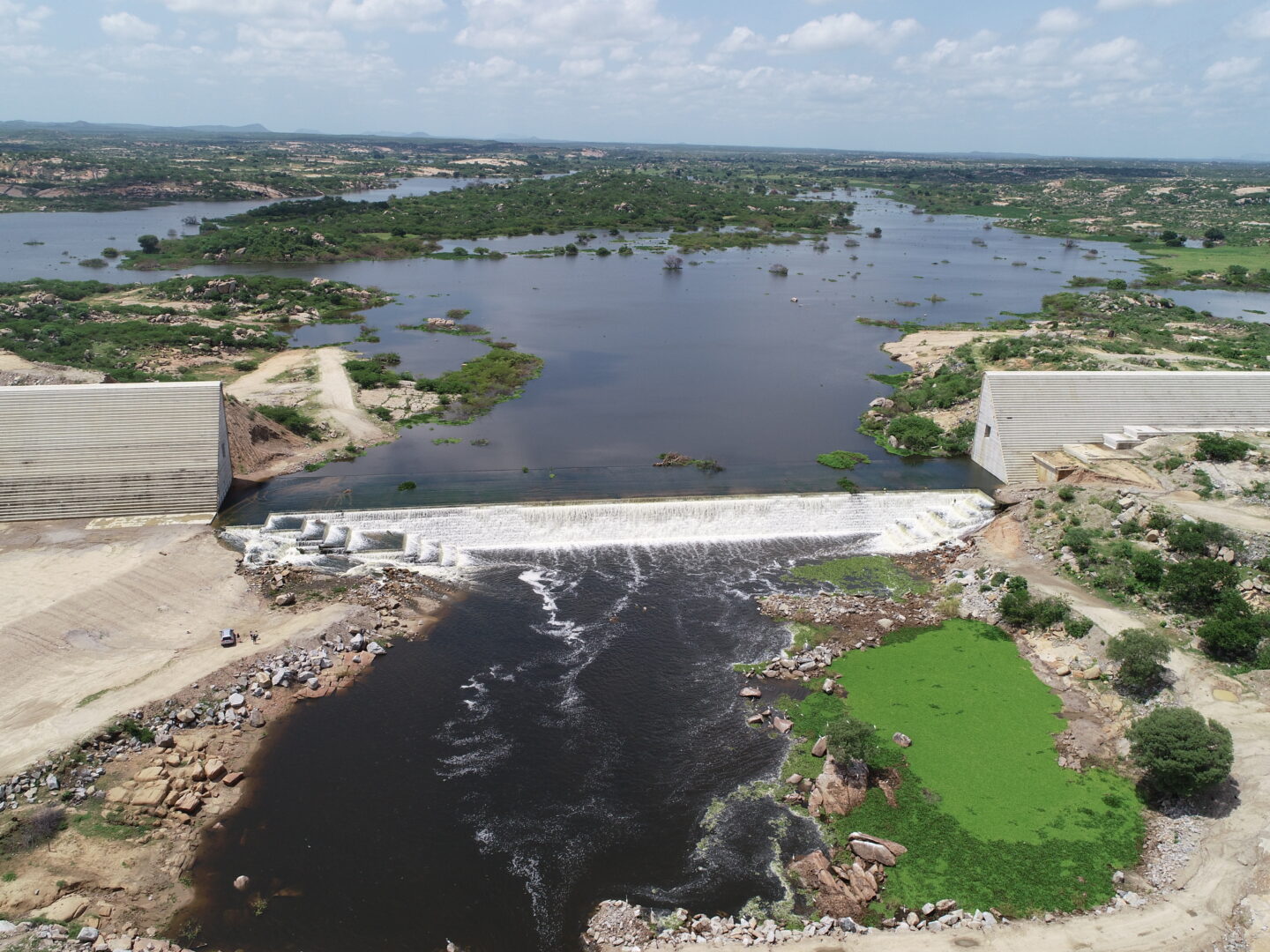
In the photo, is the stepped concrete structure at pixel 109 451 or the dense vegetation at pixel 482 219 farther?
the dense vegetation at pixel 482 219

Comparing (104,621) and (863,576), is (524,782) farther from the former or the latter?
(863,576)

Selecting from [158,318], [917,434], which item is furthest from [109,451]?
[917,434]

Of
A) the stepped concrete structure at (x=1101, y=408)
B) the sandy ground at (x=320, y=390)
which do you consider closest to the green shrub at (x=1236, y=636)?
the stepped concrete structure at (x=1101, y=408)

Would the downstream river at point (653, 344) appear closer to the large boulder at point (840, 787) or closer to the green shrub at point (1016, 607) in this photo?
the green shrub at point (1016, 607)

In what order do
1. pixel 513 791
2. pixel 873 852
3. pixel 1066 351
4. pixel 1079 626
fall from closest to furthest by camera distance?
pixel 873 852 < pixel 513 791 < pixel 1079 626 < pixel 1066 351

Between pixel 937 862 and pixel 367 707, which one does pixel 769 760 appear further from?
pixel 367 707

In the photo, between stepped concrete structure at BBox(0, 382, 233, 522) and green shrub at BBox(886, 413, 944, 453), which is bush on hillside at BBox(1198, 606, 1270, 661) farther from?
stepped concrete structure at BBox(0, 382, 233, 522)

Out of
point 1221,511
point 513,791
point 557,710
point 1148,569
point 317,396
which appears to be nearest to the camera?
point 513,791
